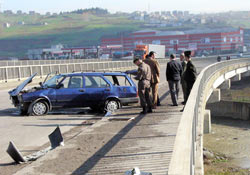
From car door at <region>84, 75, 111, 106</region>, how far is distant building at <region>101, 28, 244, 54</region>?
14009 cm

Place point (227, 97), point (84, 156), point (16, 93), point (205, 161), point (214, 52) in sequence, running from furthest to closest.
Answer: point (214, 52), point (227, 97), point (205, 161), point (16, 93), point (84, 156)

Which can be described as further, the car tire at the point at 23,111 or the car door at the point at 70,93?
the car door at the point at 70,93

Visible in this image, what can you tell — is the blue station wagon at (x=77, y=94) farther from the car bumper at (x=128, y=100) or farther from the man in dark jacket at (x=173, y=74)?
the man in dark jacket at (x=173, y=74)

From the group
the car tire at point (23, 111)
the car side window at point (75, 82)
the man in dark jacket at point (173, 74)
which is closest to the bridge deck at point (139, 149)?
the man in dark jacket at point (173, 74)

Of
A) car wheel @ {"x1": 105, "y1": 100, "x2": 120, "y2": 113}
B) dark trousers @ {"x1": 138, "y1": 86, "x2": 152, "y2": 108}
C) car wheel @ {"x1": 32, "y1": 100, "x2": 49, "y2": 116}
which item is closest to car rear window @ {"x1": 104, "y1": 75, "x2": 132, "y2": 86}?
car wheel @ {"x1": 105, "y1": 100, "x2": 120, "y2": 113}

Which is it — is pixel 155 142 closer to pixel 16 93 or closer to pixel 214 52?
pixel 16 93

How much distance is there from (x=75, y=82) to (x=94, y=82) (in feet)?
2.12

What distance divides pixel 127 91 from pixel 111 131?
5119 mm

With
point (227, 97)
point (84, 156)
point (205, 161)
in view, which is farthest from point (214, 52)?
point (84, 156)

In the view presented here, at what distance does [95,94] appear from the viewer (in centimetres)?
1544

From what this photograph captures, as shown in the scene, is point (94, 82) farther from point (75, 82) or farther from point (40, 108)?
point (40, 108)

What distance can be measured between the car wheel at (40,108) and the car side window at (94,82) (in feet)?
5.07

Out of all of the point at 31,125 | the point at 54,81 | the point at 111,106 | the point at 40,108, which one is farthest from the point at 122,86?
the point at 31,125

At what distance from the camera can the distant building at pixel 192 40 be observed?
15850 cm
